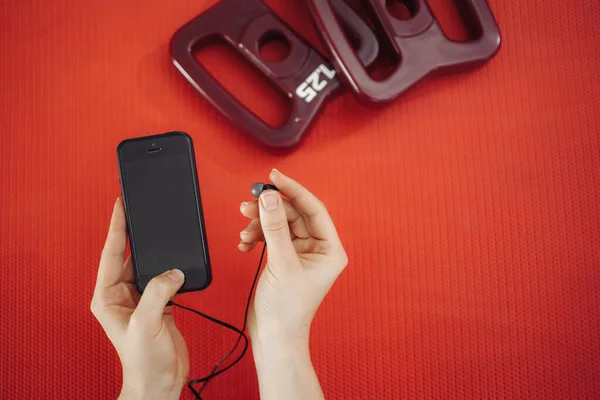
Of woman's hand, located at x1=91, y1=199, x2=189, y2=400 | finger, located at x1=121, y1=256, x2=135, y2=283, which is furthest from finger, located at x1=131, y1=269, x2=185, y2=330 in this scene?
finger, located at x1=121, y1=256, x2=135, y2=283

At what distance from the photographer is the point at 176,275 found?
0.47m

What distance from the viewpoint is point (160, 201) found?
0.50 m

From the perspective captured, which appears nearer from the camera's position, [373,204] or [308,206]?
[308,206]

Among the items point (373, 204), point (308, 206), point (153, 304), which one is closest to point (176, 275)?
point (153, 304)

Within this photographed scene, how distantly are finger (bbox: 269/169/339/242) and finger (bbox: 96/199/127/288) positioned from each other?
19 centimetres

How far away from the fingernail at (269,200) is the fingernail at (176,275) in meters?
0.13

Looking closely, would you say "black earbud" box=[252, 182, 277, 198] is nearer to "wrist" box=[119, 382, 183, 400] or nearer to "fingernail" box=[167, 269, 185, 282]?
"fingernail" box=[167, 269, 185, 282]

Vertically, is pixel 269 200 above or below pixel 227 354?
above

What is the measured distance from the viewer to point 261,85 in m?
0.64

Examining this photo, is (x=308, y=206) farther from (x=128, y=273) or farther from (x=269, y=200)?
(x=128, y=273)

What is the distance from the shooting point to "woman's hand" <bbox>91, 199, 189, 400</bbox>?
428mm

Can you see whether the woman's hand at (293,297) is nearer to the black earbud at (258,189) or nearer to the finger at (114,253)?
the black earbud at (258,189)

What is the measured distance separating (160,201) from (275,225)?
0.52ft

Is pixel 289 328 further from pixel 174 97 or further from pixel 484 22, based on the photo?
pixel 484 22
